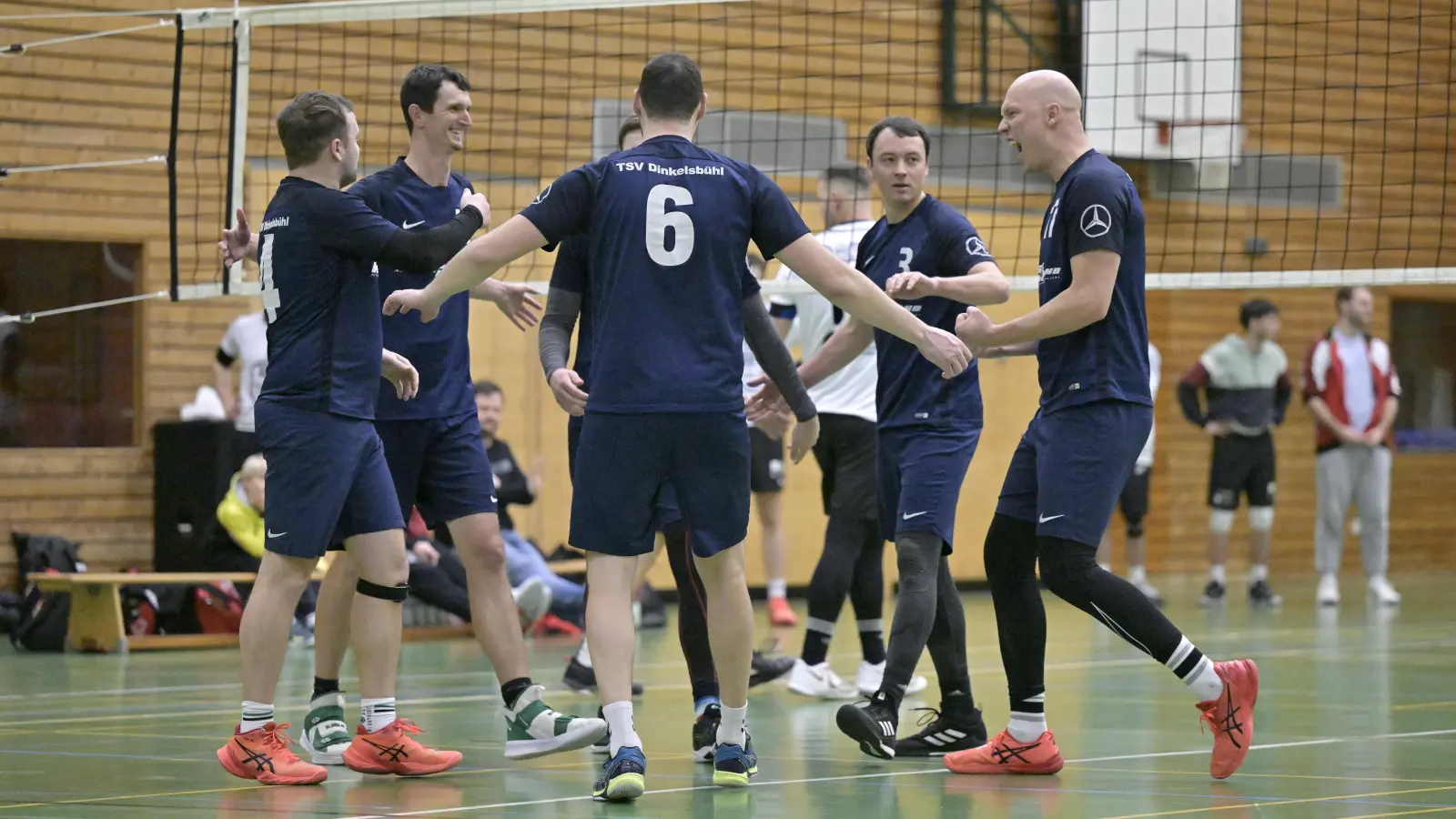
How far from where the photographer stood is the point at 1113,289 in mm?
5660

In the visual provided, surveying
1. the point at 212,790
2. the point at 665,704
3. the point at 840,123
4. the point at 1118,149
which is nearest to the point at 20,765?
the point at 212,790

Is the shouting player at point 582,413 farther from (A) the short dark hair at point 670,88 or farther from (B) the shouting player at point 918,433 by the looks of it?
(A) the short dark hair at point 670,88

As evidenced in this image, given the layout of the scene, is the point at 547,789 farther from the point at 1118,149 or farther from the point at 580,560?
the point at 1118,149

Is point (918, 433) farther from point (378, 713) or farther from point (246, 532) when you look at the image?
point (246, 532)

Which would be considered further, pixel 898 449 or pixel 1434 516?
pixel 1434 516

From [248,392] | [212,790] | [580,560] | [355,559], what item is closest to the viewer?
[212,790]

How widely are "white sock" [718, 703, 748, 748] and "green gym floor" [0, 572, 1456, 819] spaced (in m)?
0.15

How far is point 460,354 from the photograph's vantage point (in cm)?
634

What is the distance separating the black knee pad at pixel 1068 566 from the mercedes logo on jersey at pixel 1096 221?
88cm

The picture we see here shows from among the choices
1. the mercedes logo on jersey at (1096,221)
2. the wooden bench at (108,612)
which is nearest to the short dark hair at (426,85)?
the mercedes logo on jersey at (1096,221)

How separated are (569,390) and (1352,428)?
10.0 metres

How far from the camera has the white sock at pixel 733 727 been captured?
17.9 ft

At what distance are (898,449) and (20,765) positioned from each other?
298 cm

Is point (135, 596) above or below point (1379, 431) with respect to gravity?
below
